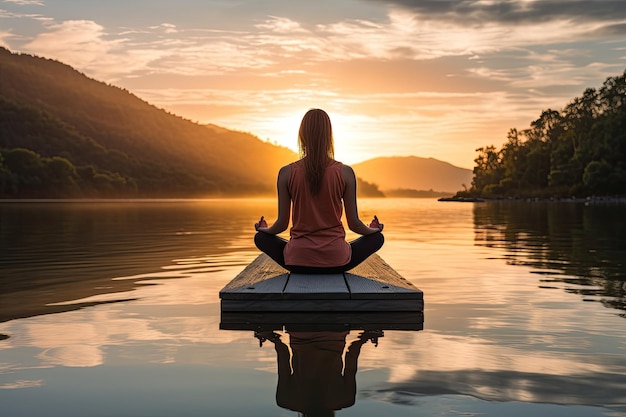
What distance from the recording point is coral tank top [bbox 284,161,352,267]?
8.12m

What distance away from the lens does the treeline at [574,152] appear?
114 meters

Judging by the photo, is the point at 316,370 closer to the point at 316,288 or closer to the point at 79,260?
the point at 316,288

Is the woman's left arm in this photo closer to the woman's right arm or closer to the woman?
the woman

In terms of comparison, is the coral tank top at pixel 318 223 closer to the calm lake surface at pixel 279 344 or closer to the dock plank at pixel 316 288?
the dock plank at pixel 316 288

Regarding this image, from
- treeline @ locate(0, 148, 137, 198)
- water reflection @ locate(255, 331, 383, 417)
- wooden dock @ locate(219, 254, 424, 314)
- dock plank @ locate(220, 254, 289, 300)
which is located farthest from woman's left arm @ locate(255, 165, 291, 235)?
treeline @ locate(0, 148, 137, 198)

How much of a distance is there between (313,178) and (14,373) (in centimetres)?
399

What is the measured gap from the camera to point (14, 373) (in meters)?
5.33

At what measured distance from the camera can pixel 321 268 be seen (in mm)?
8562

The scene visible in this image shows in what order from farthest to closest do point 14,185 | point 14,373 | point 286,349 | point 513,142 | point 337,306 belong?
point 513,142
point 14,185
point 337,306
point 286,349
point 14,373

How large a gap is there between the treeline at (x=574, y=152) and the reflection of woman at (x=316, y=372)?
4532 inches

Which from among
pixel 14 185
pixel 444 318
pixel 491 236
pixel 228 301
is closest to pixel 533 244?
pixel 491 236

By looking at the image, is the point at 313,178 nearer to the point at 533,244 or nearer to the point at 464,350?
the point at 464,350

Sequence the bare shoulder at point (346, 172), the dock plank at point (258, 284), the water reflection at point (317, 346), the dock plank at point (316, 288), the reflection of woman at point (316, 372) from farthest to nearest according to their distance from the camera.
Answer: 1. the bare shoulder at point (346, 172)
2. the dock plank at point (258, 284)
3. the dock plank at point (316, 288)
4. the water reflection at point (317, 346)
5. the reflection of woman at point (316, 372)

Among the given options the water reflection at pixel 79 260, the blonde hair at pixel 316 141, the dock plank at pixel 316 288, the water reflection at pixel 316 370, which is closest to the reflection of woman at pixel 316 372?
the water reflection at pixel 316 370
